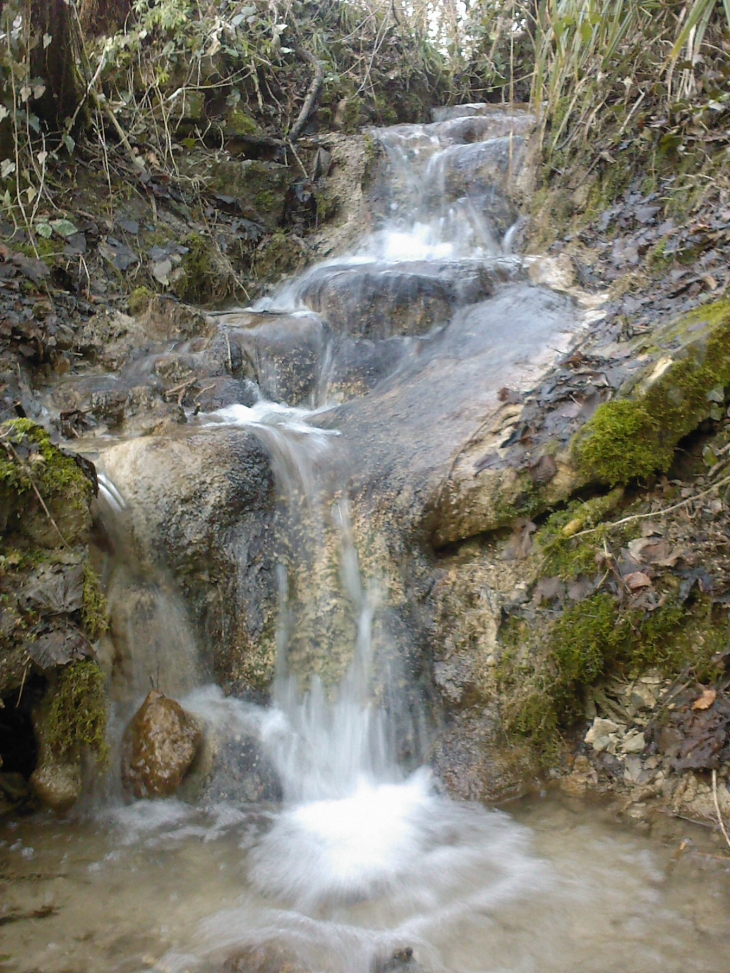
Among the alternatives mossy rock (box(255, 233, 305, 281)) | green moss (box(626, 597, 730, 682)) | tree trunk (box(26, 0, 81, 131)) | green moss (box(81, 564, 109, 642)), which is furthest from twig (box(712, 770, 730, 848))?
tree trunk (box(26, 0, 81, 131))

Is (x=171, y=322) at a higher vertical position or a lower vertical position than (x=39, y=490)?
higher

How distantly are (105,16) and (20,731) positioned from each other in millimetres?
7005

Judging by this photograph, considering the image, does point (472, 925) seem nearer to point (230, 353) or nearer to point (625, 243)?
point (230, 353)

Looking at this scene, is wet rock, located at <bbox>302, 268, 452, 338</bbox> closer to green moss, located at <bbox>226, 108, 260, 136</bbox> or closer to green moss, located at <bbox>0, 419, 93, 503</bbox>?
green moss, located at <bbox>0, 419, 93, 503</bbox>

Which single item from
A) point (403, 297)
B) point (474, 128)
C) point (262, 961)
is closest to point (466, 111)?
point (474, 128)

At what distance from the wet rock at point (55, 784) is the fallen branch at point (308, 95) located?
24.6 ft

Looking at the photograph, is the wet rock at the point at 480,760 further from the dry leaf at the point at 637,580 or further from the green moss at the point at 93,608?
the green moss at the point at 93,608

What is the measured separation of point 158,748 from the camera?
323 cm

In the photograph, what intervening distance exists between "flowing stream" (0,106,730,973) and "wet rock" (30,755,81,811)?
0.28ft

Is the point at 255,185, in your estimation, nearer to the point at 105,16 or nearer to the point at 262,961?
the point at 105,16

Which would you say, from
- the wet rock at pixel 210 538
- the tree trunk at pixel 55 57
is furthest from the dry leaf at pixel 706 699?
the tree trunk at pixel 55 57

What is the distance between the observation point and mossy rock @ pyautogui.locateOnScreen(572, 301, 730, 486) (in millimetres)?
3436

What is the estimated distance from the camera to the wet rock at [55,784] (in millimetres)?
3020

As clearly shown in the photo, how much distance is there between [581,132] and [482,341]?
3.05 metres
